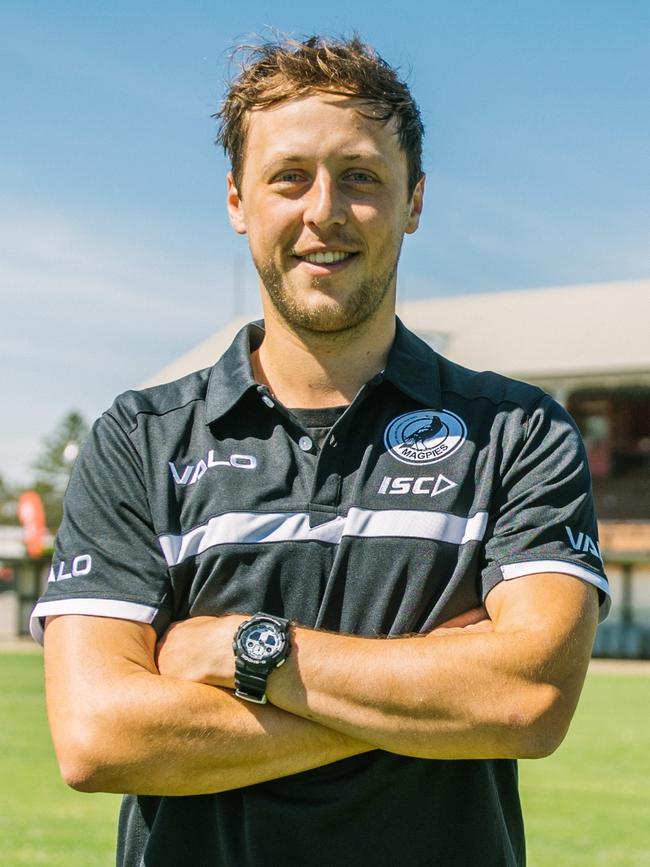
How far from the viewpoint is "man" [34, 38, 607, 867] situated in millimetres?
2479

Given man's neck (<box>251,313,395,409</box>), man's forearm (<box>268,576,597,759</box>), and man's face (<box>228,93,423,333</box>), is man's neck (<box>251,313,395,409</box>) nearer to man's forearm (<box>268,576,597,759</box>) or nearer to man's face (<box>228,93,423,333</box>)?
man's face (<box>228,93,423,333</box>)

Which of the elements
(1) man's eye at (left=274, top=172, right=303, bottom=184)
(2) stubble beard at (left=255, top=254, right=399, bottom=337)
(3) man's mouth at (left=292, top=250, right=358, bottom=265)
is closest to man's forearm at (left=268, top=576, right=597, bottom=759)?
(2) stubble beard at (left=255, top=254, right=399, bottom=337)

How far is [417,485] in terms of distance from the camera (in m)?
2.66

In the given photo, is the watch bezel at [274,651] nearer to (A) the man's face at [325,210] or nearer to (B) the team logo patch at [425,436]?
(B) the team logo patch at [425,436]

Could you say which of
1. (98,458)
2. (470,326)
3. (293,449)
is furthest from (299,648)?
(470,326)

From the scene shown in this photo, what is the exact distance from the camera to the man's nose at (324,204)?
2.69 meters

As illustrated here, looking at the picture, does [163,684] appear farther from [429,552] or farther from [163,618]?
[429,552]

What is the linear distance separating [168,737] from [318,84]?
1464 mm

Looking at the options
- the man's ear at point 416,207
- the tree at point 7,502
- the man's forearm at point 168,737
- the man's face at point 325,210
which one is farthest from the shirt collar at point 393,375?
the tree at point 7,502

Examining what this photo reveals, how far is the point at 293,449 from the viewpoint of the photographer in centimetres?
271

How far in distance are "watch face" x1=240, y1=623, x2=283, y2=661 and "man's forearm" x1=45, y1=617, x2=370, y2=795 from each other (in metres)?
Result: 0.12

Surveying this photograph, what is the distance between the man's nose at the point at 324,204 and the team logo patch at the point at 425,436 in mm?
457

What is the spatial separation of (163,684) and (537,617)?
30.7 inches

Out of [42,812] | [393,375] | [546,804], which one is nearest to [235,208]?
[393,375]
